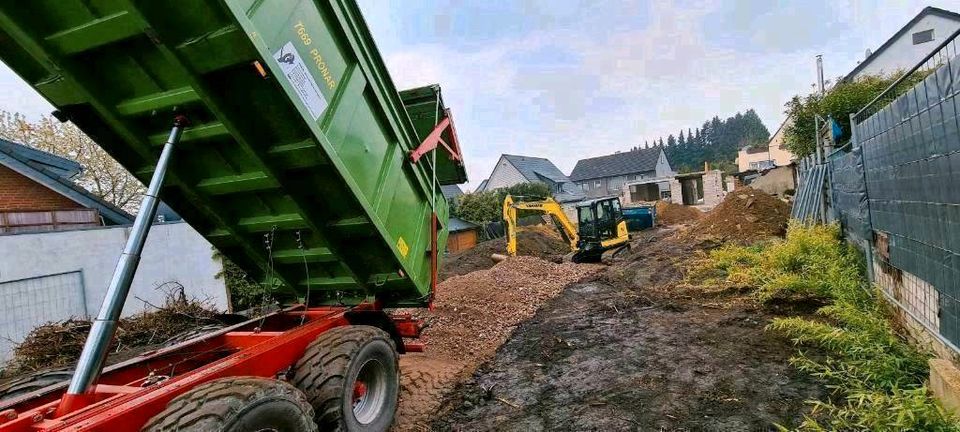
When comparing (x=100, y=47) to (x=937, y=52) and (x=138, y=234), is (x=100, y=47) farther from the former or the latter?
(x=937, y=52)

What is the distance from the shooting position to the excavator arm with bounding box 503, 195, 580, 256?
1480 cm

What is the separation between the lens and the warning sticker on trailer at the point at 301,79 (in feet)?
8.78

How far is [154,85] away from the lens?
272 centimetres

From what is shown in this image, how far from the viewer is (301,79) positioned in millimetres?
2795

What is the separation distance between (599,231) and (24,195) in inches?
608

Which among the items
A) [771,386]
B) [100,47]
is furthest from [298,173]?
[771,386]

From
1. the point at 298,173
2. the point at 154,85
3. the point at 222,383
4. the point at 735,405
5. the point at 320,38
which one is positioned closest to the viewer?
the point at 222,383

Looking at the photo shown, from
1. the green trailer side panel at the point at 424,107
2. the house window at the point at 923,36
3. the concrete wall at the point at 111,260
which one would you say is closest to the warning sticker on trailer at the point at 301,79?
the green trailer side panel at the point at 424,107

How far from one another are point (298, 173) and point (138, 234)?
1.02m

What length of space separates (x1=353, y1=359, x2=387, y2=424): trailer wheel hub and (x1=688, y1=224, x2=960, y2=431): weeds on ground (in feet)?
10.00

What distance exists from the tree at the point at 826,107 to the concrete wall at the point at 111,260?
744 inches

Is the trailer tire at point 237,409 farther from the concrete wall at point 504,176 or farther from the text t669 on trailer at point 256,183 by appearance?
the concrete wall at point 504,176

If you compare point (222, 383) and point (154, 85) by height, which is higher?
point (154, 85)

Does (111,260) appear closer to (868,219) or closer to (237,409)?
(237,409)
